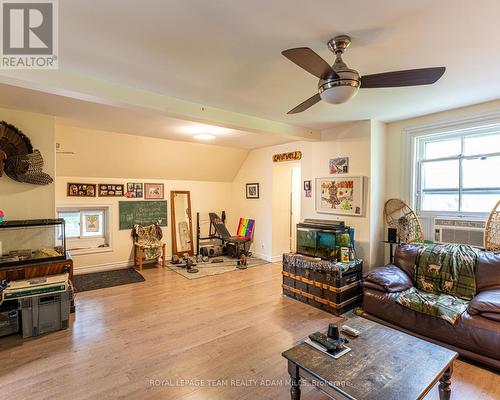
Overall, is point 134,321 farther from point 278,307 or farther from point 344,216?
point 344,216

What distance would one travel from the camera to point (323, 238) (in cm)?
374

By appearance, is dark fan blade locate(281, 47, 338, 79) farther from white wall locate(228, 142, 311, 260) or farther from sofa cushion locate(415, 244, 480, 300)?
white wall locate(228, 142, 311, 260)

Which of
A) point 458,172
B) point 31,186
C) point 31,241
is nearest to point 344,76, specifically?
point 458,172

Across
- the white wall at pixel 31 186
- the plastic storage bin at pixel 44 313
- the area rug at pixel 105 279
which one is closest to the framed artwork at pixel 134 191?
the area rug at pixel 105 279

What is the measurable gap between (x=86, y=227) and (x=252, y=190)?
3509 millimetres

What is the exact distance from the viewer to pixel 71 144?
4.37 metres

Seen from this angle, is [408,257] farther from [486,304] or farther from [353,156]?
[353,156]

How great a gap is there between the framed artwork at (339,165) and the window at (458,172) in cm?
93

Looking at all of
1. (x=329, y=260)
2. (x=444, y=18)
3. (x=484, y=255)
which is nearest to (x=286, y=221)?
(x=329, y=260)

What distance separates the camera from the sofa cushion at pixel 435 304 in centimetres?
240

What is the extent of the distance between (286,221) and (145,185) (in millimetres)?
3182

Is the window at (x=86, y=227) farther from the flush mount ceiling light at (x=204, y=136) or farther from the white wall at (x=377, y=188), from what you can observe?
the white wall at (x=377, y=188)

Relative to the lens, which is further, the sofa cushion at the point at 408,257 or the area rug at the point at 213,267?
the area rug at the point at 213,267

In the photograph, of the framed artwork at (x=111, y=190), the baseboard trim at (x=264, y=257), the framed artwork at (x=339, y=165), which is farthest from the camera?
the baseboard trim at (x=264, y=257)
